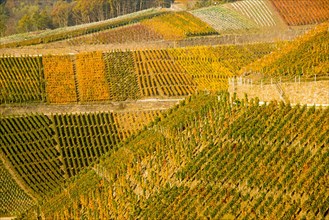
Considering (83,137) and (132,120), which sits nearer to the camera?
(83,137)

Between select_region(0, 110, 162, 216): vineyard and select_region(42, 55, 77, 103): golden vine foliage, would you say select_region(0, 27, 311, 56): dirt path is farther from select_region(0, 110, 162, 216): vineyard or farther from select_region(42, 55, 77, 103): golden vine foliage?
select_region(0, 110, 162, 216): vineyard

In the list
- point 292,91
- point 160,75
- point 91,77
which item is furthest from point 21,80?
point 292,91

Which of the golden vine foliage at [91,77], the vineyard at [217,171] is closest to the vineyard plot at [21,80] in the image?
the golden vine foliage at [91,77]

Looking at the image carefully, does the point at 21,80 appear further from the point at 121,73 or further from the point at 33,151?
the point at 33,151

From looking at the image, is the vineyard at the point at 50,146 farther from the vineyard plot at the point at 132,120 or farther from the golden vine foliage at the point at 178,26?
the golden vine foliage at the point at 178,26

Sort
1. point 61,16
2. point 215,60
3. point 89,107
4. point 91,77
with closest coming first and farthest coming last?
point 89,107
point 91,77
point 215,60
point 61,16

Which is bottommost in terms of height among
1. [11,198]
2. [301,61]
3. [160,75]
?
[11,198]

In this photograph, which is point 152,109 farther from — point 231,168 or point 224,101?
point 231,168
